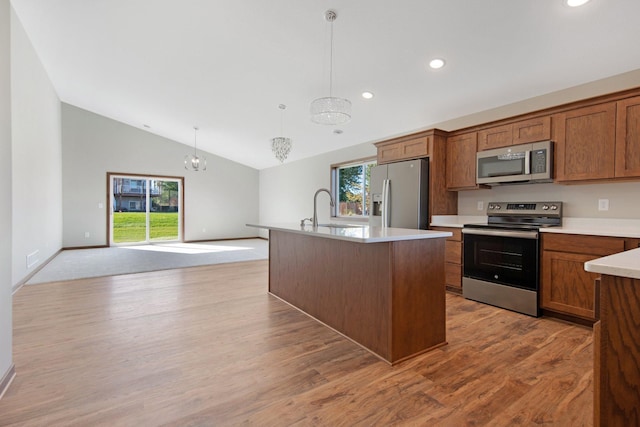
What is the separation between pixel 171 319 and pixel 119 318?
1.61ft

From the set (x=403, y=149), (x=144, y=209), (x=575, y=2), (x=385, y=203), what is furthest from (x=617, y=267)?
(x=144, y=209)

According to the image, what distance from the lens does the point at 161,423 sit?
1.48m

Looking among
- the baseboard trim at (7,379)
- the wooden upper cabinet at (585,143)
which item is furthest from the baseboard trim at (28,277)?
the wooden upper cabinet at (585,143)

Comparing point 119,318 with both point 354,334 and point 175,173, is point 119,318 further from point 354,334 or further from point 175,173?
point 175,173

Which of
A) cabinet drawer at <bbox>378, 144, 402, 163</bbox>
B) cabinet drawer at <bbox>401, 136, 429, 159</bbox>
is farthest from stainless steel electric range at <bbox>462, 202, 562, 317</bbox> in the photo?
cabinet drawer at <bbox>378, 144, 402, 163</bbox>

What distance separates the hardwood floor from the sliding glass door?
5158mm

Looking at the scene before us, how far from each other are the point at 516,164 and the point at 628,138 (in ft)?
2.84

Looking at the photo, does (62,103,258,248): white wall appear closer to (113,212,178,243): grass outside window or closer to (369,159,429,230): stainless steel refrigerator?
(113,212,178,243): grass outside window

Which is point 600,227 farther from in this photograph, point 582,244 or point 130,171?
point 130,171

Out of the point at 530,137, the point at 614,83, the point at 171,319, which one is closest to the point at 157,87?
the point at 171,319

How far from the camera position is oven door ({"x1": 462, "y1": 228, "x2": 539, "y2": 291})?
298 cm

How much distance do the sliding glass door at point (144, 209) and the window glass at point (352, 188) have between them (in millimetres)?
4753

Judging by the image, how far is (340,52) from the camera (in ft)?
11.0

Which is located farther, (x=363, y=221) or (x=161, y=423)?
(x=363, y=221)
